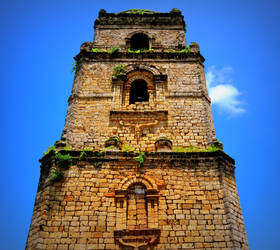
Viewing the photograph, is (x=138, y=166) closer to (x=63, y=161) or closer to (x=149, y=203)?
(x=149, y=203)

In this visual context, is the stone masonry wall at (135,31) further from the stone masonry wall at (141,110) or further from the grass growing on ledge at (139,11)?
the stone masonry wall at (141,110)

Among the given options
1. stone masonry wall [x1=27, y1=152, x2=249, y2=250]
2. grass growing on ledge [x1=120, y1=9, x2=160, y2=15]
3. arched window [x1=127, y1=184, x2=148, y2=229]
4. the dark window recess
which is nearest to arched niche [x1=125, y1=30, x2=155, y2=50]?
grass growing on ledge [x1=120, y1=9, x2=160, y2=15]

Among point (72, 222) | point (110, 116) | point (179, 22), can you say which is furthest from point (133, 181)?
point (179, 22)

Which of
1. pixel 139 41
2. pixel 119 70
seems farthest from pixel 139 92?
pixel 139 41

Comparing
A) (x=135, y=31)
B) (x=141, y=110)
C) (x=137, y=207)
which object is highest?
(x=135, y=31)

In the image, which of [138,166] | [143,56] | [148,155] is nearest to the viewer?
[138,166]

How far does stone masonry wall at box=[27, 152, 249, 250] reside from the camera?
7344 mm

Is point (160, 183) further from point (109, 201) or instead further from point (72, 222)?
point (72, 222)

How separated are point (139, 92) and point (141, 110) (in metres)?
1.77

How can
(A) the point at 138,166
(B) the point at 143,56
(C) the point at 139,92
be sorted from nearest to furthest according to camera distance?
(A) the point at 138,166 < (C) the point at 139,92 < (B) the point at 143,56

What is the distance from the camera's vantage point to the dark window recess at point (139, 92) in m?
11.5

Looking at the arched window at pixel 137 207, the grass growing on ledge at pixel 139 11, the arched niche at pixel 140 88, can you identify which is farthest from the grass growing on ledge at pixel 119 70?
the arched window at pixel 137 207

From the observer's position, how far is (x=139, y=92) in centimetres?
1191

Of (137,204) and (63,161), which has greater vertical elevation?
(63,161)
